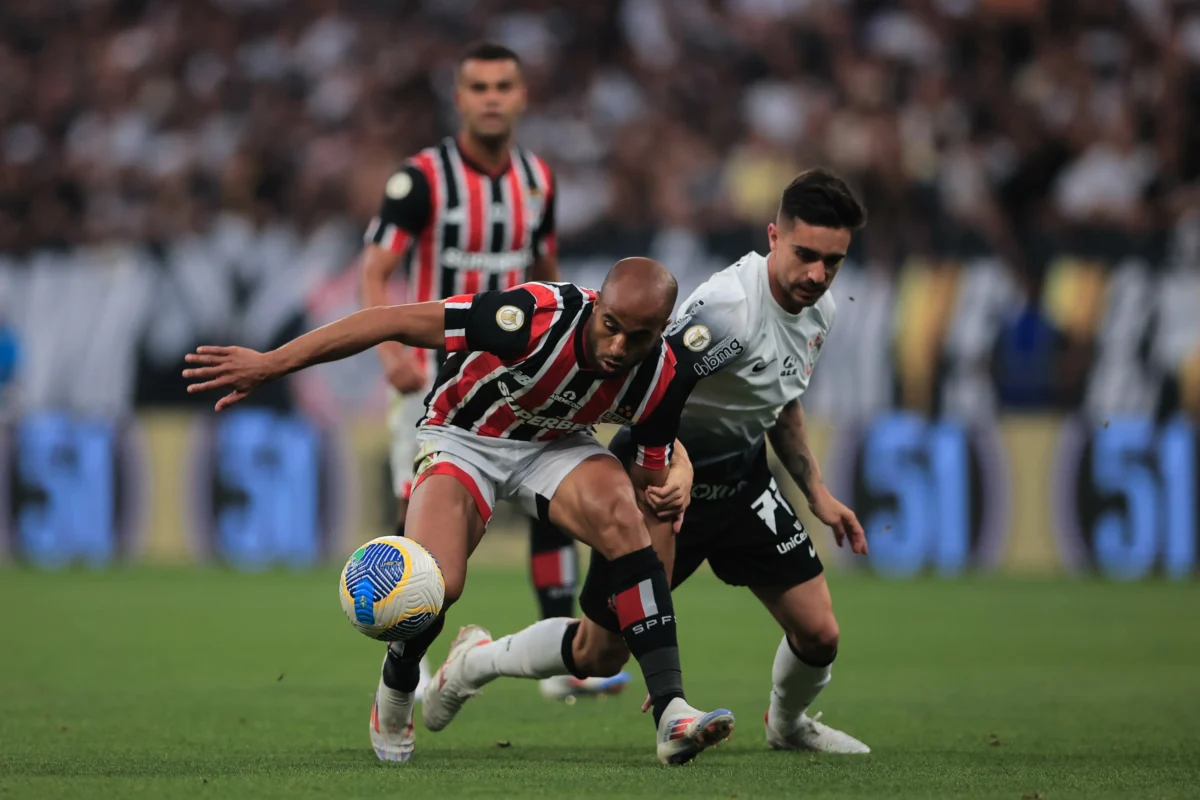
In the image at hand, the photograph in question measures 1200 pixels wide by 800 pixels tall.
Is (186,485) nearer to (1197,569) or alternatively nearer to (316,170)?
(316,170)


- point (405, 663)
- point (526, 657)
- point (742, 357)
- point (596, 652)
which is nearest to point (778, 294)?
point (742, 357)

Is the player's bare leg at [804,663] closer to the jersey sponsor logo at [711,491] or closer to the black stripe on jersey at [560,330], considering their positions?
the jersey sponsor logo at [711,491]

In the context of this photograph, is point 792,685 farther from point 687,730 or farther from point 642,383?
point 642,383

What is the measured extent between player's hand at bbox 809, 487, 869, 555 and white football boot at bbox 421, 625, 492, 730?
1.33m

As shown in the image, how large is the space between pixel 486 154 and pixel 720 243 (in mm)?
6083

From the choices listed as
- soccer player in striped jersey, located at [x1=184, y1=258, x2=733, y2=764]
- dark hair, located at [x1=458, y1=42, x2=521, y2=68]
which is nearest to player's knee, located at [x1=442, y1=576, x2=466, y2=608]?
soccer player in striped jersey, located at [x1=184, y1=258, x2=733, y2=764]

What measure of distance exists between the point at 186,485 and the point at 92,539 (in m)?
0.94

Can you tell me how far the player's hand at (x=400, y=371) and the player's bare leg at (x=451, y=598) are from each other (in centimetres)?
156

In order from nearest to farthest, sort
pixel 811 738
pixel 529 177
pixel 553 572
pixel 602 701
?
pixel 811 738, pixel 602 701, pixel 553 572, pixel 529 177

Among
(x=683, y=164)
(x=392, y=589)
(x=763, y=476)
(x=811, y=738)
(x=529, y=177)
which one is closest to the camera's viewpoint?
(x=392, y=589)

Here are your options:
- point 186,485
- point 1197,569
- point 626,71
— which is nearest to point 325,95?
point 626,71

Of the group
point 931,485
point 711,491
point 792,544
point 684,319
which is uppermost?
point 684,319

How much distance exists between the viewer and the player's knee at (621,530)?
221 inches

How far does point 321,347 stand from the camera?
17.4ft
